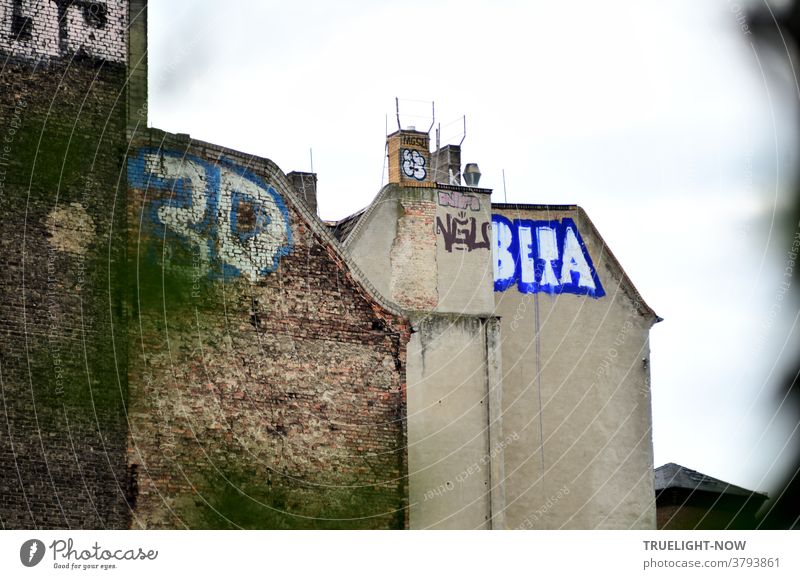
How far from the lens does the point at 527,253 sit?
3200 cm

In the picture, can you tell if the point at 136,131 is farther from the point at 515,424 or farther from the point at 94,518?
the point at 515,424

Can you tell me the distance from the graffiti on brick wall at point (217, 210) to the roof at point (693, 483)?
13.0m

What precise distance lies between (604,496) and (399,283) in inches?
227

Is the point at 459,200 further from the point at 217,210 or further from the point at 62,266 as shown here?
the point at 62,266

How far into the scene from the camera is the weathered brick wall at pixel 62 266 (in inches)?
795

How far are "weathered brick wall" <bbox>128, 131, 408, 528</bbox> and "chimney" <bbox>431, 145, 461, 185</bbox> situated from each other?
9.17 metres

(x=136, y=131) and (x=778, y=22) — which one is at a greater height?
(x=778, y=22)

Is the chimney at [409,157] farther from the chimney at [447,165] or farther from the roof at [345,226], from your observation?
the chimney at [447,165]

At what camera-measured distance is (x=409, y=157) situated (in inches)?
1227

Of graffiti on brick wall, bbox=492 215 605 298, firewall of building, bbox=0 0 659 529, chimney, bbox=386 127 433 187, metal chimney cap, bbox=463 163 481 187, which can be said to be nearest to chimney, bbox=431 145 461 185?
metal chimney cap, bbox=463 163 481 187

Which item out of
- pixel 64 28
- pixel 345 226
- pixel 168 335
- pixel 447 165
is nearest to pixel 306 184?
pixel 345 226

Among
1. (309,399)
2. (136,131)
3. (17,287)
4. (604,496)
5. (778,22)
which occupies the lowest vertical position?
(604,496)

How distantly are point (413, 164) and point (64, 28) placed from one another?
10.8m

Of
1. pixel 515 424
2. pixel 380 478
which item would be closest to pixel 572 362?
pixel 515 424
